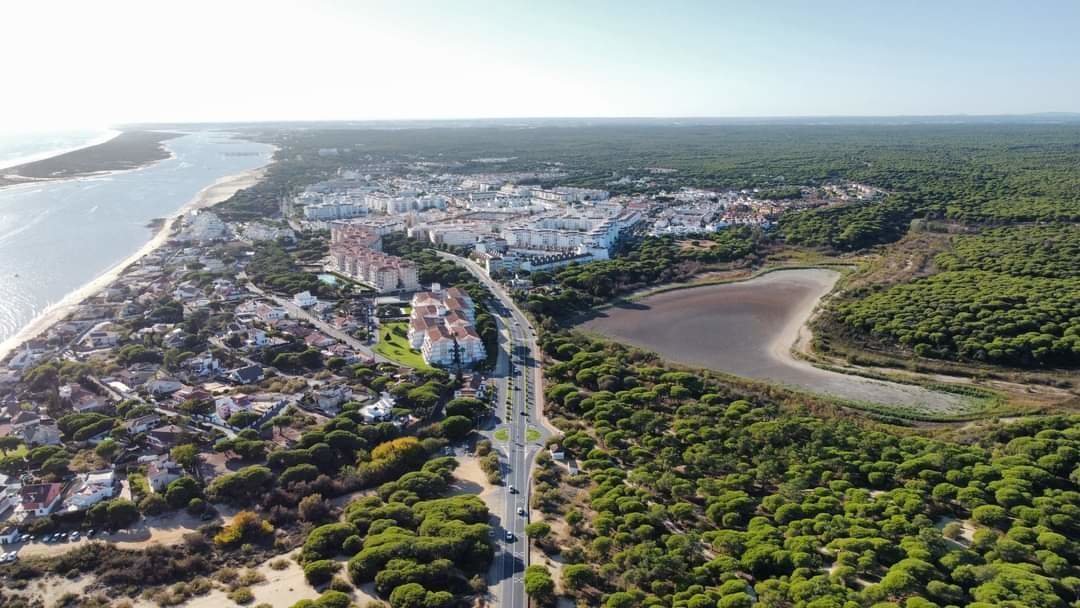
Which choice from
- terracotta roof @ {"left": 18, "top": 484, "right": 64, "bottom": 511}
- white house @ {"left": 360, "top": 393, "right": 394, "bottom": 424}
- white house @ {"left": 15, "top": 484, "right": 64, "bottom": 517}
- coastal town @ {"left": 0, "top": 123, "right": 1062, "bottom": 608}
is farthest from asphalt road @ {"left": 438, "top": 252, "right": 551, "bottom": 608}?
terracotta roof @ {"left": 18, "top": 484, "right": 64, "bottom": 511}

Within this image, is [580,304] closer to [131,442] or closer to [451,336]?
[451,336]

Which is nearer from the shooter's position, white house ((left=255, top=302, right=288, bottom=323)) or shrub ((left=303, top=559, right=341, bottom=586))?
shrub ((left=303, top=559, right=341, bottom=586))

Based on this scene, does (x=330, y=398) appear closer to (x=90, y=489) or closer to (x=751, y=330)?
(x=90, y=489)

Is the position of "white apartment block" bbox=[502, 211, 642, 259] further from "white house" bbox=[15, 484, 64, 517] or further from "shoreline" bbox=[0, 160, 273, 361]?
"white house" bbox=[15, 484, 64, 517]

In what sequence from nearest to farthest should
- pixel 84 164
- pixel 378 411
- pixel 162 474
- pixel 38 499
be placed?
pixel 38 499
pixel 162 474
pixel 378 411
pixel 84 164

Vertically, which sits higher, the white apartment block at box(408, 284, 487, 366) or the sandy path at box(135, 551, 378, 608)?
the white apartment block at box(408, 284, 487, 366)

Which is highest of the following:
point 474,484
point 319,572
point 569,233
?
point 569,233

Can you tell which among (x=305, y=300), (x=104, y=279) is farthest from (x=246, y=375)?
(x=104, y=279)
